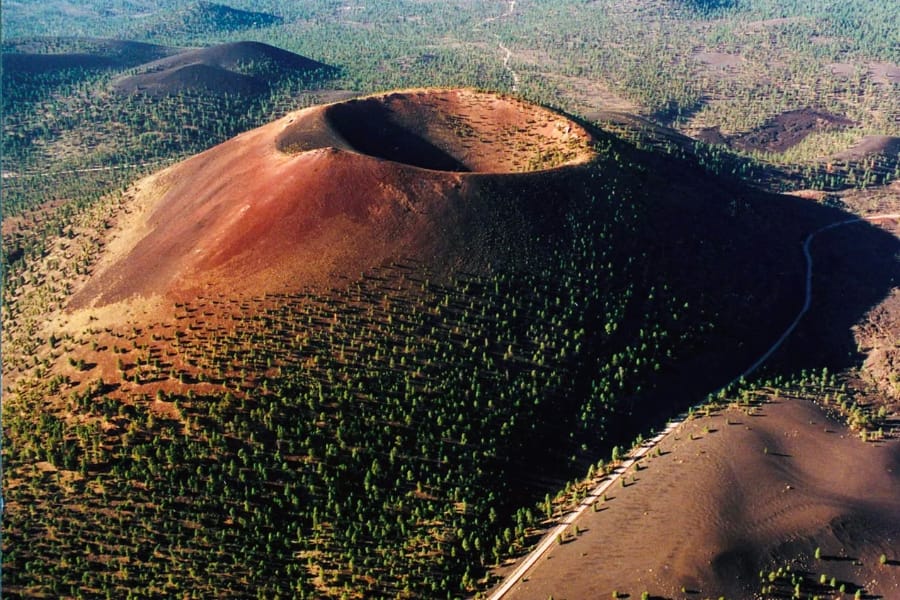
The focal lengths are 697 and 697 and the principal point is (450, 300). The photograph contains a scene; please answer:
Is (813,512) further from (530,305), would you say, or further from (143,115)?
(143,115)

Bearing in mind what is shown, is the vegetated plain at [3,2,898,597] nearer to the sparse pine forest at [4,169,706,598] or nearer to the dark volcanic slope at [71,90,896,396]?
the sparse pine forest at [4,169,706,598]

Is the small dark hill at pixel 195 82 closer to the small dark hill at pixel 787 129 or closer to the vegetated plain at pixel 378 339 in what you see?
the vegetated plain at pixel 378 339

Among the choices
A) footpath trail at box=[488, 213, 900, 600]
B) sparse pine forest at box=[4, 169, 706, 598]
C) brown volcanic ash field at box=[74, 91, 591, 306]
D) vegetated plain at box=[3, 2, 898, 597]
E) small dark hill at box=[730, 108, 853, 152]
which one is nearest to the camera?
sparse pine forest at box=[4, 169, 706, 598]

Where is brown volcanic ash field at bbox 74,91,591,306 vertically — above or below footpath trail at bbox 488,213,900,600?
above

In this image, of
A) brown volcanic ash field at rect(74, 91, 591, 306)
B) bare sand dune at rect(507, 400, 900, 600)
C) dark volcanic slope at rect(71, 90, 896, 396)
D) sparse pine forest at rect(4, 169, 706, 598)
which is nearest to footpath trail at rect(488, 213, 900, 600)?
bare sand dune at rect(507, 400, 900, 600)

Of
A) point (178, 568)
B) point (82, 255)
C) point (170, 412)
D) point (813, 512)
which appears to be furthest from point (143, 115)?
point (813, 512)
